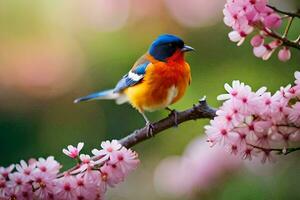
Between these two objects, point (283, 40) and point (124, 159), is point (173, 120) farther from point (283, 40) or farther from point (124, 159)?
point (283, 40)

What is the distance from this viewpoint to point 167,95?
1.65 m

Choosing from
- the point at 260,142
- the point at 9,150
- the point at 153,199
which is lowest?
the point at 260,142

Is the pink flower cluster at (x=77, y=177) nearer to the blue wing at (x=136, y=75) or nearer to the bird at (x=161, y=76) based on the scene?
the bird at (x=161, y=76)

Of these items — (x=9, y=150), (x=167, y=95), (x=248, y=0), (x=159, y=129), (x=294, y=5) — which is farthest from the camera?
(x=9, y=150)

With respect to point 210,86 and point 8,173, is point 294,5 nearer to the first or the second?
point 210,86

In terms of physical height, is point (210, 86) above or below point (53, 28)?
below

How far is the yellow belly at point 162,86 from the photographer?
164 cm

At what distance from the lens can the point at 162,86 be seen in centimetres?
165

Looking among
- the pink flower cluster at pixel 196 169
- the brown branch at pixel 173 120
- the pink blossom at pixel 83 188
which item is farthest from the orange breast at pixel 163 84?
the pink blossom at pixel 83 188

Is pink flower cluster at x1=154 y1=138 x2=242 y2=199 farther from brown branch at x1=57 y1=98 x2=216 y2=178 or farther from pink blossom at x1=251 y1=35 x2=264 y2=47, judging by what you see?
pink blossom at x1=251 y1=35 x2=264 y2=47

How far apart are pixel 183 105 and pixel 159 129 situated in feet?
2.74

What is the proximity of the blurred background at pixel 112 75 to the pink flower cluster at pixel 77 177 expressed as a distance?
83 centimetres

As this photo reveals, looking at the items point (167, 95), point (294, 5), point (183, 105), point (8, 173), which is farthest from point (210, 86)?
point (8, 173)

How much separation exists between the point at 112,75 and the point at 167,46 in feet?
2.86
